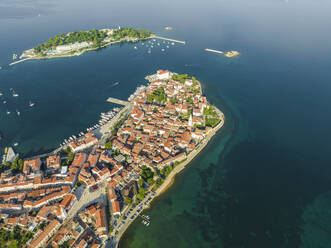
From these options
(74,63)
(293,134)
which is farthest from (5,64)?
(293,134)

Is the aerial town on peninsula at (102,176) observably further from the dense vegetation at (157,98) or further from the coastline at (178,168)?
the dense vegetation at (157,98)

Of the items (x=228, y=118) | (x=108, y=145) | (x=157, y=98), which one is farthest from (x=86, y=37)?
(x=228, y=118)

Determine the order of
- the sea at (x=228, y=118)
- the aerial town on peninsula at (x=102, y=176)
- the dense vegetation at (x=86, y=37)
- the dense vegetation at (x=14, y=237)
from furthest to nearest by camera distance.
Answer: the dense vegetation at (x=86, y=37)
the sea at (x=228, y=118)
the aerial town on peninsula at (x=102, y=176)
the dense vegetation at (x=14, y=237)

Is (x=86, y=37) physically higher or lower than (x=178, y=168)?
higher

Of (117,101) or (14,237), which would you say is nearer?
(14,237)

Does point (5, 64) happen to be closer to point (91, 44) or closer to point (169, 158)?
point (91, 44)

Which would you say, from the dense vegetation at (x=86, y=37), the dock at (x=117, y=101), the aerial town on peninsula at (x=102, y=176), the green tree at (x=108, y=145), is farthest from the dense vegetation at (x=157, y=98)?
the dense vegetation at (x=86, y=37)

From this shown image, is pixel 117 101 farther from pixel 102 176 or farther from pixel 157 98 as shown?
pixel 102 176
